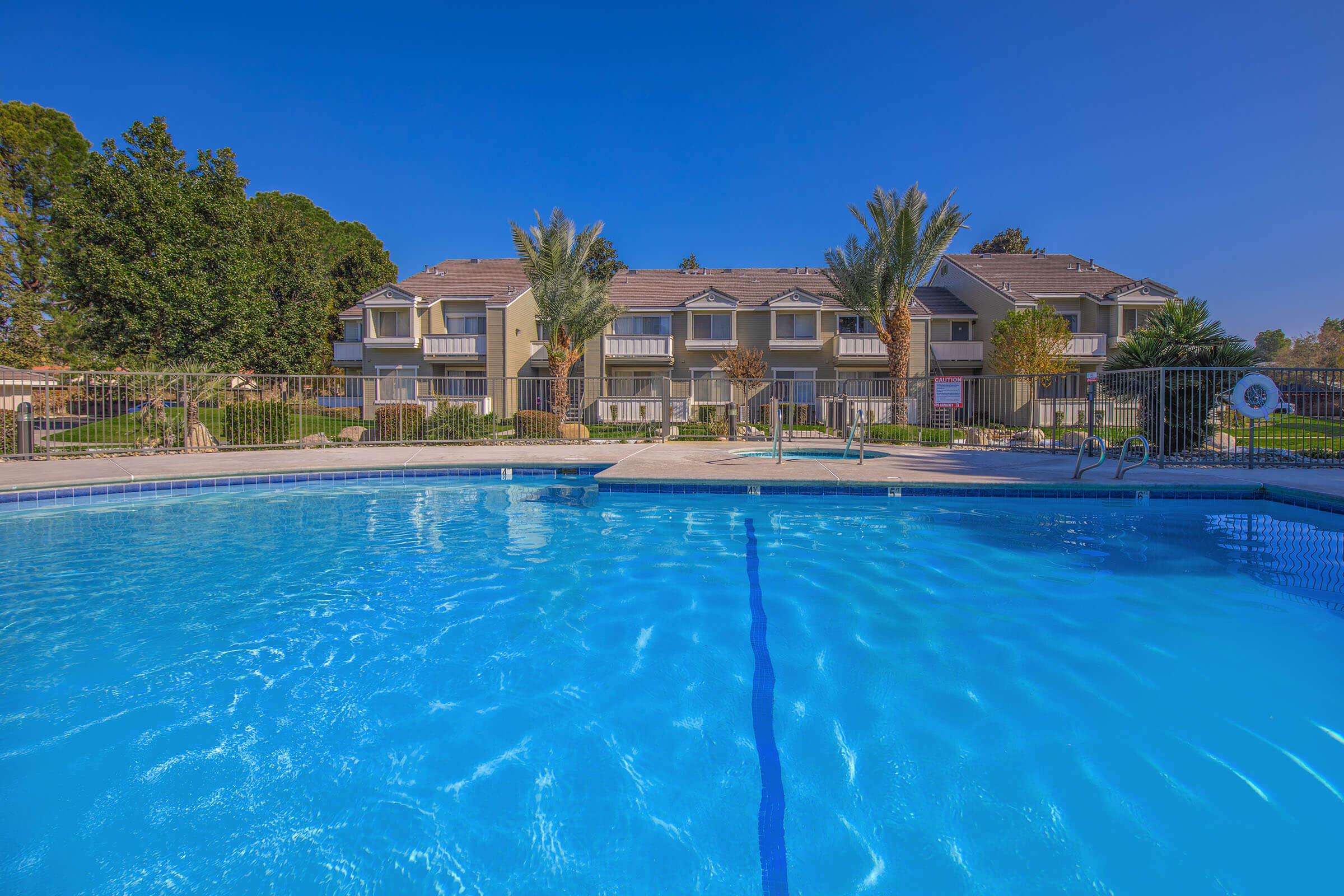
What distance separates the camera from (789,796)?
269cm

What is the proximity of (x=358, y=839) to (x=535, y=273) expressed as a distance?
19.0 m

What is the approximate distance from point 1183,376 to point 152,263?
23143mm

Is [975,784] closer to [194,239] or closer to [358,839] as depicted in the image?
[358,839]

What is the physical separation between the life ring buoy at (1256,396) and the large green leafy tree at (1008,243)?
4101 centimetres

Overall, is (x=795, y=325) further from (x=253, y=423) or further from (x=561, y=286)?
(x=253, y=423)

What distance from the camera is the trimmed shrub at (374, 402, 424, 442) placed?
1597 centimetres

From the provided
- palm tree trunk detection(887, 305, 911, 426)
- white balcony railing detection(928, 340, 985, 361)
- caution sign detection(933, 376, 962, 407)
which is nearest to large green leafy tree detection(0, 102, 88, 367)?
palm tree trunk detection(887, 305, 911, 426)

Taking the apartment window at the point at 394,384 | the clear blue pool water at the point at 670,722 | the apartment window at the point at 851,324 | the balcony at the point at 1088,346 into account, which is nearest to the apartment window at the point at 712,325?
the apartment window at the point at 851,324

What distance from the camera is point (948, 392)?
13758 millimetres

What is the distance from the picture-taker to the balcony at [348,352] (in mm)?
30672

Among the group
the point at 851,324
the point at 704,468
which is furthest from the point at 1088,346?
the point at 704,468

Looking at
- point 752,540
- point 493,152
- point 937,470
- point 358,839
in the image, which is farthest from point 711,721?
point 493,152

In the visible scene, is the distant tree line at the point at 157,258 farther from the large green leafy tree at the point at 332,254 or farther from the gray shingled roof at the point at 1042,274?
the gray shingled roof at the point at 1042,274

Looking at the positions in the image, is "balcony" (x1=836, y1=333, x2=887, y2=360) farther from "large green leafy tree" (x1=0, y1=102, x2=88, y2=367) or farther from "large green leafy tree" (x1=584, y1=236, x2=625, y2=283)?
"large green leafy tree" (x1=0, y1=102, x2=88, y2=367)
